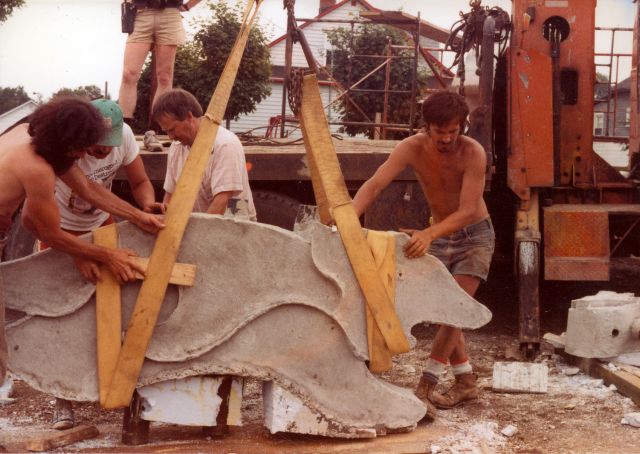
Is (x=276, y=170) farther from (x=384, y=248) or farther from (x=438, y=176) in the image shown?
(x=384, y=248)

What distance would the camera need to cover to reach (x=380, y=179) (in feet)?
16.8

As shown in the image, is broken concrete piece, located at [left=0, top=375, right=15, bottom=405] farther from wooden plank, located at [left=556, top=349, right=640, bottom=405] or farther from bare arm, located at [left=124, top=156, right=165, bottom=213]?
wooden plank, located at [left=556, top=349, right=640, bottom=405]

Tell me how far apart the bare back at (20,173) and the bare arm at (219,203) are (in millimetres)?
1055

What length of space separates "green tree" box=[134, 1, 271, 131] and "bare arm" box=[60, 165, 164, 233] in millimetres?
17677

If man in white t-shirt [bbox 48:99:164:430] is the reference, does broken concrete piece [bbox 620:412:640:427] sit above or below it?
below

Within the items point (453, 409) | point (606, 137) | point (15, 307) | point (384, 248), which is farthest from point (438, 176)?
point (606, 137)

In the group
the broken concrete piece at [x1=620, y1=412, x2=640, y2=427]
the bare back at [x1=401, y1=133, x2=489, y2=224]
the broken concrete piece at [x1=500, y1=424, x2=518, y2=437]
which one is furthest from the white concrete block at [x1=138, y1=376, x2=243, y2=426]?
the broken concrete piece at [x1=620, y1=412, x2=640, y2=427]

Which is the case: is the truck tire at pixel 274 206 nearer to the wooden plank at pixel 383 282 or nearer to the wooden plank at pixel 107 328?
the wooden plank at pixel 383 282

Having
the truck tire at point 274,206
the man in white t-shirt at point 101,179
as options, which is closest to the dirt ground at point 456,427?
the man in white t-shirt at point 101,179

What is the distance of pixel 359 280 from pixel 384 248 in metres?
0.21

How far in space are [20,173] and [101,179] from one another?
89 centimetres

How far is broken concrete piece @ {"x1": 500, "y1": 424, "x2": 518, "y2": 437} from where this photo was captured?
16.2 ft

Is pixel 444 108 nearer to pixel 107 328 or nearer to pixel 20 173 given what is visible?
pixel 107 328

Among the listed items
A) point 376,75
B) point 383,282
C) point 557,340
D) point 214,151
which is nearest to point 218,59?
point 376,75
